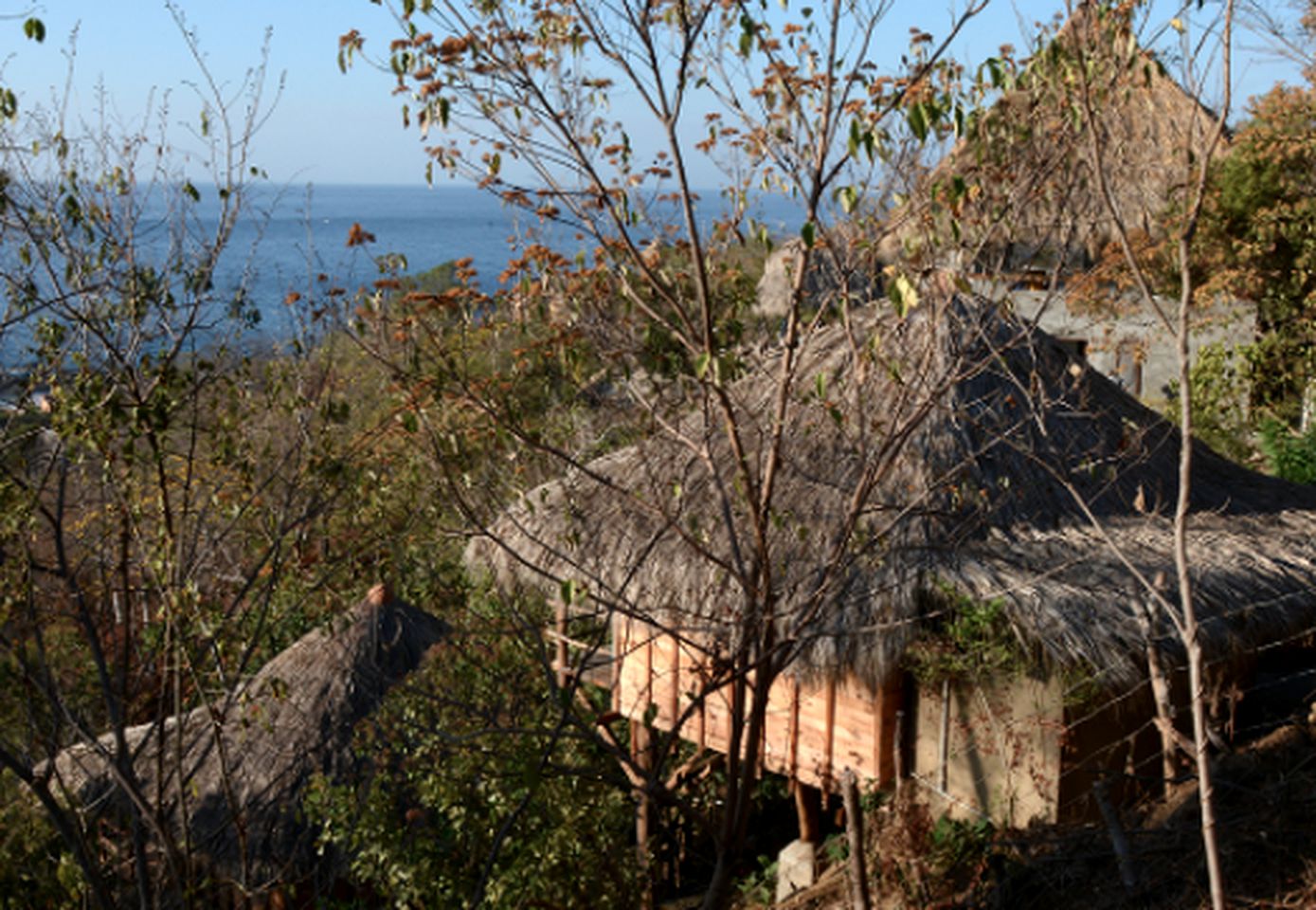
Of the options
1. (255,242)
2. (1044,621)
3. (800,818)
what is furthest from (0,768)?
(1044,621)

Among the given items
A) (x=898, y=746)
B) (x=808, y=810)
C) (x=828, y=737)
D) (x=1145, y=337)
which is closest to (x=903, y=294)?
(x=898, y=746)

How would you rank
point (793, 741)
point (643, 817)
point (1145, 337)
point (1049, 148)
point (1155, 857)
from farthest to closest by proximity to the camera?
1. point (1145, 337)
2. point (643, 817)
3. point (793, 741)
4. point (1155, 857)
5. point (1049, 148)

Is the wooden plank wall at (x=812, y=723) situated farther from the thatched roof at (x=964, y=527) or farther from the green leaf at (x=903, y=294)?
the green leaf at (x=903, y=294)

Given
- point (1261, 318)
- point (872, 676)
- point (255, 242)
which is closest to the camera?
point (255, 242)

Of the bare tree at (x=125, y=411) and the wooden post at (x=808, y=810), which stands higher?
the bare tree at (x=125, y=411)

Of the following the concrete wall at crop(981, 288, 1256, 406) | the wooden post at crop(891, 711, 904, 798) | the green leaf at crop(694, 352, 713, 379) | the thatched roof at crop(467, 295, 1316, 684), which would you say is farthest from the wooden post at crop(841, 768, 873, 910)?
the concrete wall at crop(981, 288, 1256, 406)

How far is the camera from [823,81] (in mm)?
3723

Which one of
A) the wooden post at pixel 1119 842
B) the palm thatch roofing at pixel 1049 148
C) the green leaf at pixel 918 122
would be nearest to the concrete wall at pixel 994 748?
the wooden post at pixel 1119 842

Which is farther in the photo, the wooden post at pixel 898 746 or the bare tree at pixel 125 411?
the wooden post at pixel 898 746

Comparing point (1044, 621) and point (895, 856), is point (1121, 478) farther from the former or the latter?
point (895, 856)

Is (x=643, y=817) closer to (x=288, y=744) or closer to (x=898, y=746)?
(x=898, y=746)

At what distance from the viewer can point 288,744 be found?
791 cm

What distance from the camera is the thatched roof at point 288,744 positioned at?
726 centimetres

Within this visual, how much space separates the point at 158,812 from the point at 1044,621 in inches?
155
